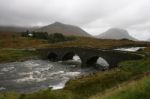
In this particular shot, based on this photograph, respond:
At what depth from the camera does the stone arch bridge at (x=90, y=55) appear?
2667 inches

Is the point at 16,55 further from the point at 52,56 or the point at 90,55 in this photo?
the point at 90,55

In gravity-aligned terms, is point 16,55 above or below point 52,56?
above

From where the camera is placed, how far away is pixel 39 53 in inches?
4938

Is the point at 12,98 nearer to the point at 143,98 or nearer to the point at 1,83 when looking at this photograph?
the point at 143,98

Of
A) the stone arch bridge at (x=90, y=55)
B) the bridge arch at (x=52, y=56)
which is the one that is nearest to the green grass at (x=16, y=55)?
the stone arch bridge at (x=90, y=55)

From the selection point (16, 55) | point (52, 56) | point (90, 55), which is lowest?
point (52, 56)

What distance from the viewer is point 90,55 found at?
278 ft

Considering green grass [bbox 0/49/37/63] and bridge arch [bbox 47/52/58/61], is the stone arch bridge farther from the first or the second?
green grass [bbox 0/49/37/63]

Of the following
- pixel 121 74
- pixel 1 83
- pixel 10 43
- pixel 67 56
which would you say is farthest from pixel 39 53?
pixel 121 74

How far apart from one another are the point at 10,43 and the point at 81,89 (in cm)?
13875

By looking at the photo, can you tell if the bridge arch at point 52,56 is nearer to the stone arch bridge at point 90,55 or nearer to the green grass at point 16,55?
the stone arch bridge at point 90,55

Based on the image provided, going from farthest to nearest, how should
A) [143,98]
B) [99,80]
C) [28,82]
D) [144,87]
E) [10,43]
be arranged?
[10,43] < [28,82] < [99,80] < [144,87] < [143,98]

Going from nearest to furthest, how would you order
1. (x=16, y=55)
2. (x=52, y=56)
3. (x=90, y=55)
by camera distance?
(x=90, y=55) → (x=16, y=55) → (x=52, y=56)

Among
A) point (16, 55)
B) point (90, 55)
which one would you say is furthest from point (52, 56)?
point (90, 55)
